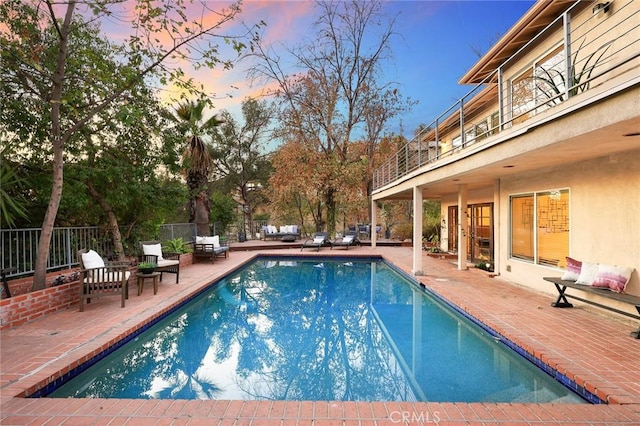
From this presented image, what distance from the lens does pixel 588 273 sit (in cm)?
567

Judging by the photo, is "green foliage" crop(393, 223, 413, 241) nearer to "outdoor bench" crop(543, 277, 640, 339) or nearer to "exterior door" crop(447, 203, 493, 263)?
"exterior door" crop(447, 203, 493, 263)

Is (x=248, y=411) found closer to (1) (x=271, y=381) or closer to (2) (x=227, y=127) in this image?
(1) (x=271, y=381)

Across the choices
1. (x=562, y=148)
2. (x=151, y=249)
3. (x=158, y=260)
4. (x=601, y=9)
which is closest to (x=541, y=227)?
(x=562, y=148)

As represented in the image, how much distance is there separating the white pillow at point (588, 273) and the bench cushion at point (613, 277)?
0.29 ft

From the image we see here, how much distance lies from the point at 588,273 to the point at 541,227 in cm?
207

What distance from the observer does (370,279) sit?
10914 millimetres

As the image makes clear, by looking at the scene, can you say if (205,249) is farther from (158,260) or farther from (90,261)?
(90,261)

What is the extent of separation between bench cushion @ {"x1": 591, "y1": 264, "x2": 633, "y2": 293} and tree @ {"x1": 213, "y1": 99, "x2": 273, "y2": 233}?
20.1 meters

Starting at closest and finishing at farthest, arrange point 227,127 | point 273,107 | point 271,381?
point 271,381
point 273,107
point 227,127

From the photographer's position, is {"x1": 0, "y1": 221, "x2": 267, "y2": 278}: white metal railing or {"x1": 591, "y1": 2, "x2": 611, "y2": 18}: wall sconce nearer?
{"x1": 591, "y1": 2, "x2": 611, "y2": 18}: wall sconce

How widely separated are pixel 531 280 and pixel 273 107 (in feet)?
59.5

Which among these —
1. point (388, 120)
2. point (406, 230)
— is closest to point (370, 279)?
point (406, 230)

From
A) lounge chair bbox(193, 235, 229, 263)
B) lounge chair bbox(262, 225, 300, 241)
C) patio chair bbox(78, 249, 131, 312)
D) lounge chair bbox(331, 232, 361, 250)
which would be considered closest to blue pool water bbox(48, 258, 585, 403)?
patio chair bbox(78, 249, 131, 312)

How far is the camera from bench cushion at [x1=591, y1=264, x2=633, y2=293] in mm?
5203
